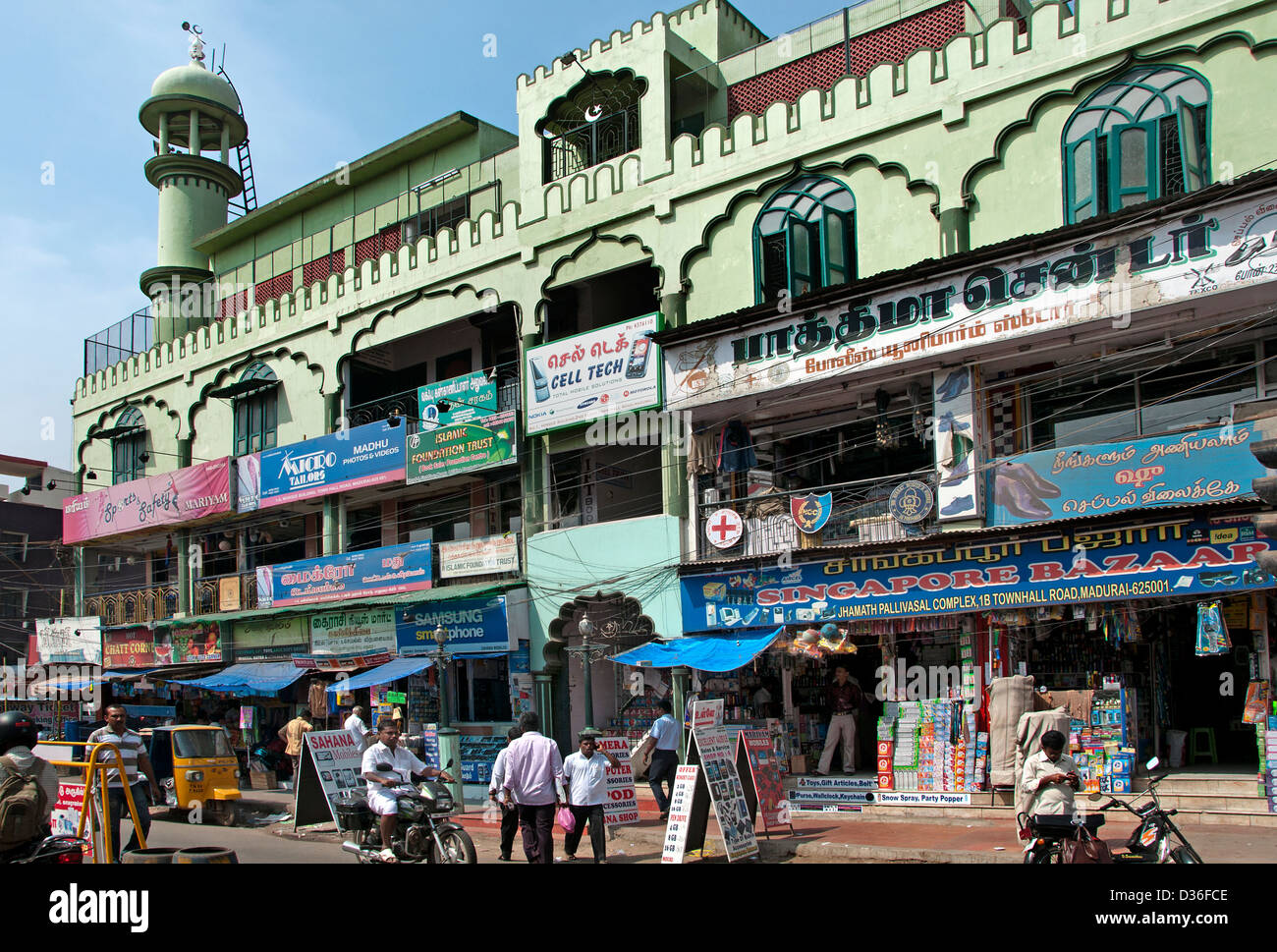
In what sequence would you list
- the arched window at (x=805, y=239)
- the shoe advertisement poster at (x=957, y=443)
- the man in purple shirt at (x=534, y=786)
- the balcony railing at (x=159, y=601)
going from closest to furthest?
the man in purple shirt at (x=534, y=786) < the shoe advertisement poster at (x=957, y=443) < the arched window at (x=805, y=239) < the balcony railing at (x=159, y=601)

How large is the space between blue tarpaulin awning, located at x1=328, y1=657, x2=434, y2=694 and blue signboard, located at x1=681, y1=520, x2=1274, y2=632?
17.8 ft

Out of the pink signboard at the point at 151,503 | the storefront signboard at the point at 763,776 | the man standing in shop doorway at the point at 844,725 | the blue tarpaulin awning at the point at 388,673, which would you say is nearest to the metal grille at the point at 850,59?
the man standing in shop doorway at the point at 844,725

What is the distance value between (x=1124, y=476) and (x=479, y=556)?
1277 centimetres

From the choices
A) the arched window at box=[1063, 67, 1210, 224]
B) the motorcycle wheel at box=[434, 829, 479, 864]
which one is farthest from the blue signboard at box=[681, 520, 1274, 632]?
the motorcycle wheel at box=[434, 829, 479, 864]

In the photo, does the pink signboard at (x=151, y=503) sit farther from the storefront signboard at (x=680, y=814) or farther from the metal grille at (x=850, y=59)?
the storefront signboard at (x=680, y=814)

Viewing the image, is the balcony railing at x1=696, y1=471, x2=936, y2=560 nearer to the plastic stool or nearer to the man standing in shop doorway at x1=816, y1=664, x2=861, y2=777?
the man standing in shop doorway at x1=816, y1=664, x2=861, y2=777

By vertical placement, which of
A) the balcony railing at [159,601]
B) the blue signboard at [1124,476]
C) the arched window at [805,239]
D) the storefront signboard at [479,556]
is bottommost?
the balcony railing at [159,601]

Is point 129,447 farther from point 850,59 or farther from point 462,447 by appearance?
point 850,59

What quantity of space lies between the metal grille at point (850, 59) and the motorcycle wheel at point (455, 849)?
1384 centimetres

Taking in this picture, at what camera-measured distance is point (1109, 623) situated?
14367mm

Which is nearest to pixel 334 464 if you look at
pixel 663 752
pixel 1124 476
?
pixel 663 752

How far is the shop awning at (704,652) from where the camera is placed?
52.3 ft
